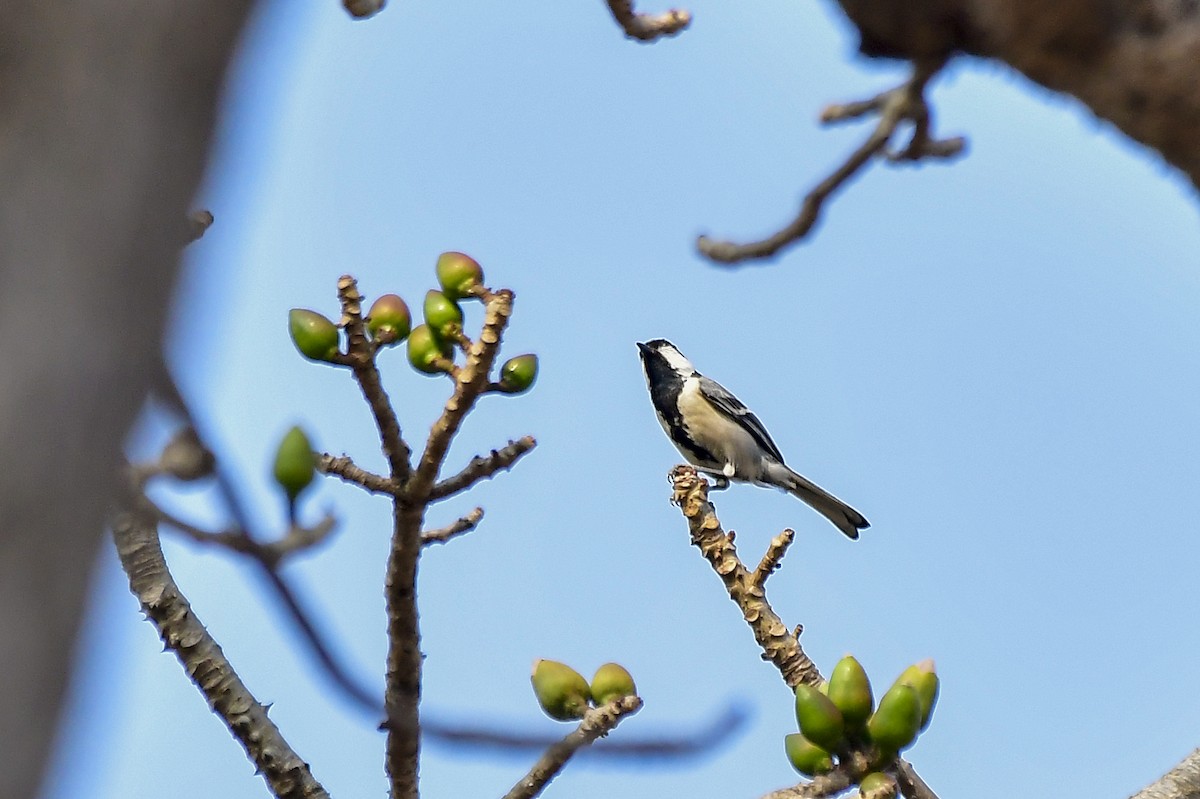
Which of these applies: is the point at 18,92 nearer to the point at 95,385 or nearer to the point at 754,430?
the point at 95,385

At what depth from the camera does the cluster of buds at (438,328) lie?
309 centimetres

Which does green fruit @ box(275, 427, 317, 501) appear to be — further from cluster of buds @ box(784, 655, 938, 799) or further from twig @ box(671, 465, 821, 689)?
twig @ box(671, 465, 821, 689)

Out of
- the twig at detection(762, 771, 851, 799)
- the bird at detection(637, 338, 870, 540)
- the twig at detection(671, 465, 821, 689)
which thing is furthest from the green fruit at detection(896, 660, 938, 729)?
the bird at detection(637, 338, 870, 540)

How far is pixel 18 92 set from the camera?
92 centimetres

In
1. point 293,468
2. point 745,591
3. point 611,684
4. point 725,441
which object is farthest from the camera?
point 725,441

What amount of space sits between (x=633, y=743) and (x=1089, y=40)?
3.65 feet

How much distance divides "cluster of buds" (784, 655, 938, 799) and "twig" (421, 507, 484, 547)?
36.8 inches

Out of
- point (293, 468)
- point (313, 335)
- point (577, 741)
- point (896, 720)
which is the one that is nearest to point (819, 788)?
point (896, 720)

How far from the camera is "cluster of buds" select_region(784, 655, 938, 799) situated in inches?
105

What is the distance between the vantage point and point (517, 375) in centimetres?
320

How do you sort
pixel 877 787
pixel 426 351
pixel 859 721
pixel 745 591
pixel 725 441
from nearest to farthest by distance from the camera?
pixel 877 787 < pixel 859 721 < pixel 426 351 < pixel 745 591 < pixel 725 441

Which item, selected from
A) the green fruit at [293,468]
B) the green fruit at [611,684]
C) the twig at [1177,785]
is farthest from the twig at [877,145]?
the twig at [1177,785]

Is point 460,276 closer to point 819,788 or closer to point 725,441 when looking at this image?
point 819,788

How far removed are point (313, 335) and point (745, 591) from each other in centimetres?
128
